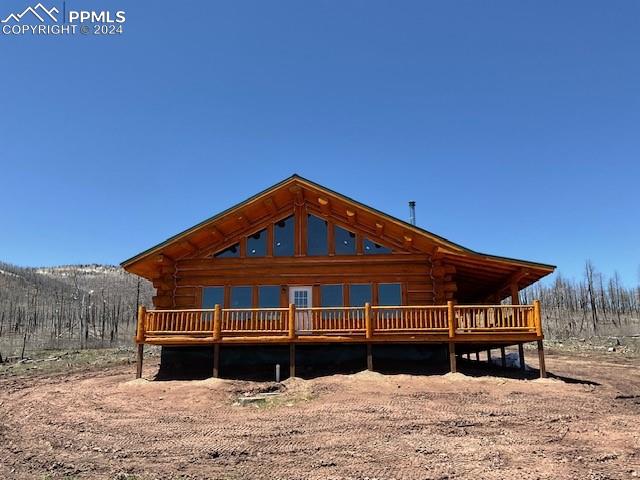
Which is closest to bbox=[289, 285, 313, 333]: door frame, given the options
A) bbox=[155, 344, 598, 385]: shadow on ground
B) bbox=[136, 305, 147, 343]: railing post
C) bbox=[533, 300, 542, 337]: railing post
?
bbox=[155, 344, 598, 385]: shadow on ground

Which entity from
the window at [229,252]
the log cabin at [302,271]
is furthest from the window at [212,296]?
the window at [229,252]

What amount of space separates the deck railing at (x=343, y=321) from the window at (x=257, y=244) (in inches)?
91.5

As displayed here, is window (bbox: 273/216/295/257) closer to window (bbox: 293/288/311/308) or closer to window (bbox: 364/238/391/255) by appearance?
window (bbox: 293/288/311/308)

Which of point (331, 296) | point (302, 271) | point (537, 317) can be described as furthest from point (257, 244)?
point (537, 317)

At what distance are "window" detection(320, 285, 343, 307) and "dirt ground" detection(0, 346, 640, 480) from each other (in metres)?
3.59

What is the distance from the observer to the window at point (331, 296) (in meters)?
19.1

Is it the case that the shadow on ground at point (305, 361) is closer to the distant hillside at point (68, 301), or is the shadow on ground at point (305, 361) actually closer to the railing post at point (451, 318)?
the railing post at point (451, 318)

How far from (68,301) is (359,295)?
127 meters

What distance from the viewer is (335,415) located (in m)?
12.2

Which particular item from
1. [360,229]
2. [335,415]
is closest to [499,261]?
[360,229]

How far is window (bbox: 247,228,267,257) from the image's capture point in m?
19.7

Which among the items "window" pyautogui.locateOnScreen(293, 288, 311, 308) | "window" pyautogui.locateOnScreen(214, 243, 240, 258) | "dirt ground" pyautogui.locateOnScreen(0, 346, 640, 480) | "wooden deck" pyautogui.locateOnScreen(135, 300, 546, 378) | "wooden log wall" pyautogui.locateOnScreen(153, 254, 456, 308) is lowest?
"dirt ground" pyautogui.locateOnScreen(0, 346, 640, 480)

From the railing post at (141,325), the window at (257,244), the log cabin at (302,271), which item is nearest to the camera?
the railing post at (141,325)

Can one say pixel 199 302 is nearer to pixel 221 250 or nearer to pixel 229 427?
pixel 221 250
